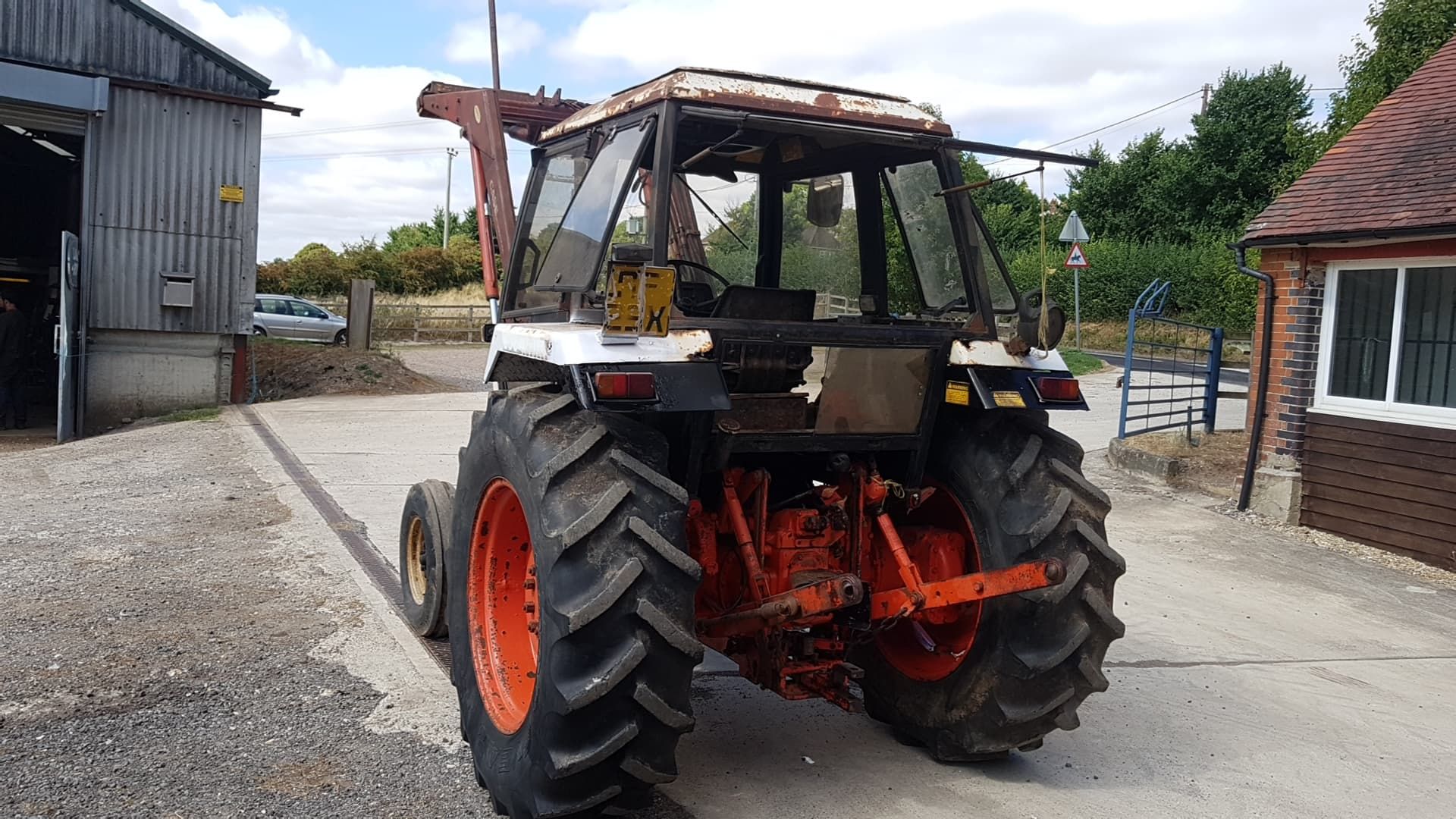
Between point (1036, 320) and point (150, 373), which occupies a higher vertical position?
Result: point (1036, 320)

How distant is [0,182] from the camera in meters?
20.4

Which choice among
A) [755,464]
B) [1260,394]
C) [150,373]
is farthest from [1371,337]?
[150,373]

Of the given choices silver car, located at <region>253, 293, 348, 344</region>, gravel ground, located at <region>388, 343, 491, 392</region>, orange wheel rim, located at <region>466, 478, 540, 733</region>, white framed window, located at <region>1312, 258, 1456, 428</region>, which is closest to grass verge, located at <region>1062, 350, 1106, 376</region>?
gravel ground, located at <region>388, 343, 491, 392</region>

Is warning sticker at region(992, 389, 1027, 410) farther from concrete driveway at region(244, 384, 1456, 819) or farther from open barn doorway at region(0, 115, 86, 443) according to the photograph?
open barn doorway at region(0, 115, 86, 443)

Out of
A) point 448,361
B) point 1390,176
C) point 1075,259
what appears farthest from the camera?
point 448,361

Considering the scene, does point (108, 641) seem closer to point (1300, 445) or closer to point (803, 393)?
point (803, 393)

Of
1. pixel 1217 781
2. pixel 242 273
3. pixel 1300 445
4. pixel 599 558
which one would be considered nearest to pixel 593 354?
pixel 599 558

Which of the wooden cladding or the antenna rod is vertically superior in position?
the antenna rod

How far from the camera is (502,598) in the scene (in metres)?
4.20

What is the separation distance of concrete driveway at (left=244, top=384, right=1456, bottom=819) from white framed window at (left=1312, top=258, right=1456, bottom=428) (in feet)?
4.66

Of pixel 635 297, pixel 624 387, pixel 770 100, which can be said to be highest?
pixel 770 100

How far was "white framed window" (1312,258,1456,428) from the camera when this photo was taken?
8945 mm

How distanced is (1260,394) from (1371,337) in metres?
1.06

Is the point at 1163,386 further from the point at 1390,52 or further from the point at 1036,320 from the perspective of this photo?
the point at 1036,320
